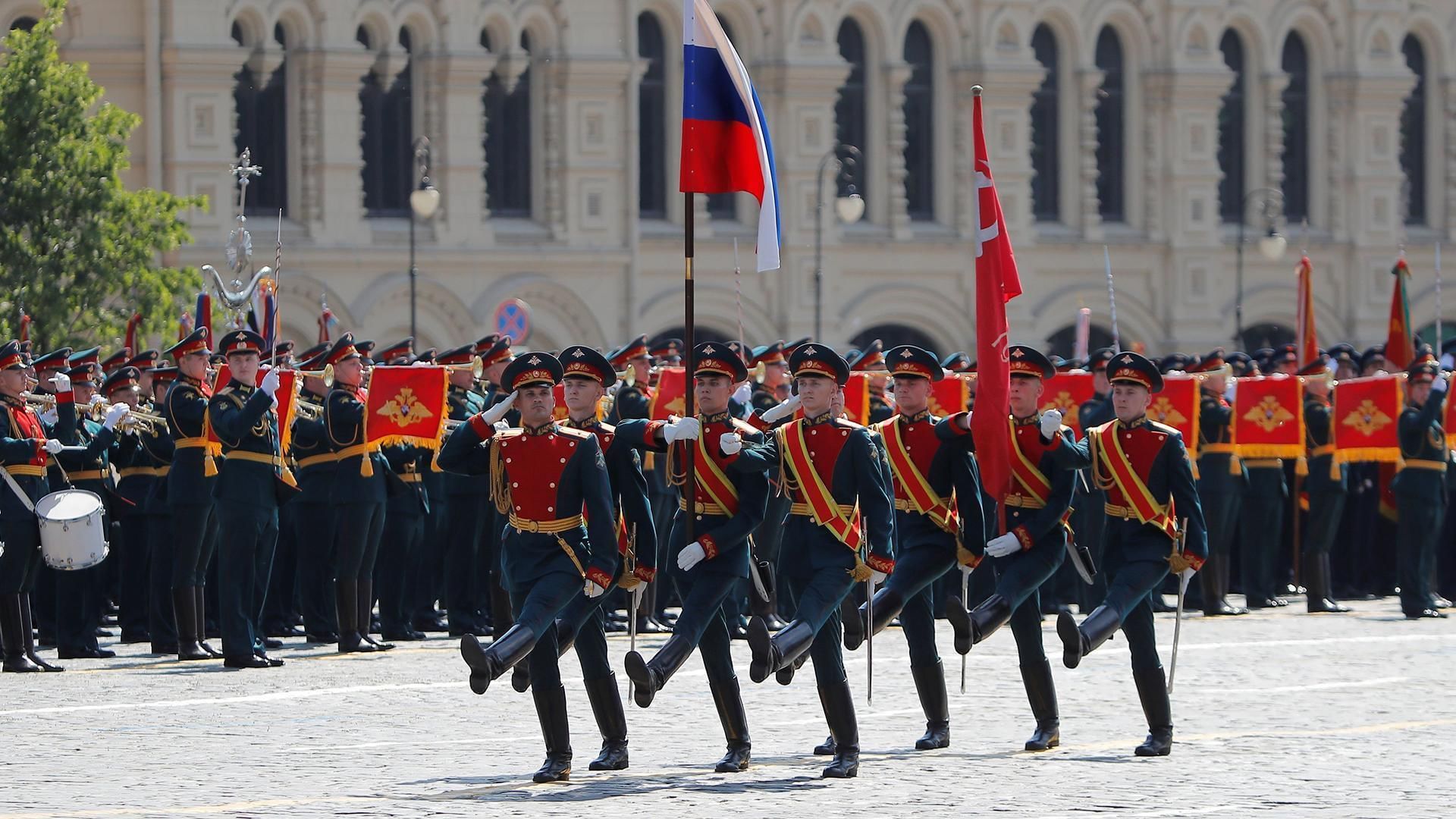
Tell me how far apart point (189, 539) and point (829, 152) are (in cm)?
2291

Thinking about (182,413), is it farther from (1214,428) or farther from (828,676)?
(1214,428)

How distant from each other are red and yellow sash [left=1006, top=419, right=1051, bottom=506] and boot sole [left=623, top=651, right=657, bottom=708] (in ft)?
7.76

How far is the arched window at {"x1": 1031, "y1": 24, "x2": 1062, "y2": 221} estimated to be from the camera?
4138 cm

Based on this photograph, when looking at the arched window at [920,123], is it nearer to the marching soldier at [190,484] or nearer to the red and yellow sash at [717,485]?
the marching soldier at [190,484]

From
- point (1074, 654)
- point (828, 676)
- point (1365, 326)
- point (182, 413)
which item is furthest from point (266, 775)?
point (1365, 326)

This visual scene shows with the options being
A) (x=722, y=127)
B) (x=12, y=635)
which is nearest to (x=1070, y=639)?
(x=722, y=127)

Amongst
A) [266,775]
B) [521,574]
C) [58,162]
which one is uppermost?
[58,162]

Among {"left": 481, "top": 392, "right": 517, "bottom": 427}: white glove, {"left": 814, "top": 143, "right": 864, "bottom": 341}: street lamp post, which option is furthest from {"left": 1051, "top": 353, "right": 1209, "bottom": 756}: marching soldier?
{"left": 814, "top": 143, "right": 864, "bottom": 341}: street lamp post

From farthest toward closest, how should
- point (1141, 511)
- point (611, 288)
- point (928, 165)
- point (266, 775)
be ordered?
1. point (928, 165)
2. point (611, 288)
3. point (1141, 511)
4. point (266, 775)

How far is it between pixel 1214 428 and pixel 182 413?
8282 millimetres

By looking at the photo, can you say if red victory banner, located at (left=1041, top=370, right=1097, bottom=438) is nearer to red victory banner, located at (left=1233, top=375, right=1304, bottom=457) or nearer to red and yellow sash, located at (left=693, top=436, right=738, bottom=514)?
red victory banner, located at (left=1233, top=375, right=1304, bottom=457)

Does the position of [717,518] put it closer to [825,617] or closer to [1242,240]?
[825,617]

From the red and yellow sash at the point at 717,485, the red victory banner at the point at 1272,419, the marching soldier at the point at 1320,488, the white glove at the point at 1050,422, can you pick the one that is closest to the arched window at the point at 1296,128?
the marching soldier at the point at 1320,488

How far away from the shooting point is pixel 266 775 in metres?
11.6
